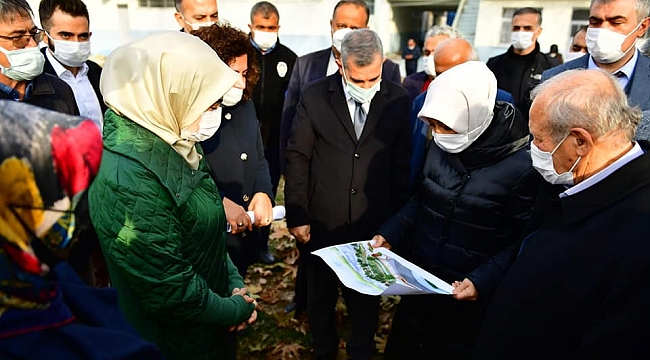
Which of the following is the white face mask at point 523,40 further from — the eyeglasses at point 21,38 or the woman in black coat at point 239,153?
the eyeglasses at point 21,38

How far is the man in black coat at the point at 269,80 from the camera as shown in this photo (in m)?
4.65

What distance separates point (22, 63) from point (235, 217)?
1.80 m

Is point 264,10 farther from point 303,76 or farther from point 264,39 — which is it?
point 303,76

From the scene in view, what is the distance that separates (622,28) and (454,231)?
227 centimetres

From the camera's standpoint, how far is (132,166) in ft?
4.95

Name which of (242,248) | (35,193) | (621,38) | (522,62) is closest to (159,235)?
(35,193)

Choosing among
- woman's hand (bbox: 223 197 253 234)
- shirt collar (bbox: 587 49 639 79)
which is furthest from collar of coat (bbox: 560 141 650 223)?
shirt collar (bbox: 587 49 639 79)

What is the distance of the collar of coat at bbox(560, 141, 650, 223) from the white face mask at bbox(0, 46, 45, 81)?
3238 mm

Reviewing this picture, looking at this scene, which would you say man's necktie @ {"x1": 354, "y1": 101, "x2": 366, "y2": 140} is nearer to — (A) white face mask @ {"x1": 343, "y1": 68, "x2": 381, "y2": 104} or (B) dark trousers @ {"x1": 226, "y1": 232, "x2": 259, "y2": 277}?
(A) white face mask @ {"x1": 343, "y1": 68, "x2": 381, "y2": 104}

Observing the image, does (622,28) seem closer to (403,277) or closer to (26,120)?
(403,277)

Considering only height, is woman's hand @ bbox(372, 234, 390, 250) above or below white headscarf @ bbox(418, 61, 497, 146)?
below

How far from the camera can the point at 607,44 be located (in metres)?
3.14

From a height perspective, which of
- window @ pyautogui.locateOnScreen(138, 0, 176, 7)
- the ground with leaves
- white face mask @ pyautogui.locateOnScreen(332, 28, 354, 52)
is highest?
window @ pyautogui.locateOnScreen(138, 0, 176, 7)

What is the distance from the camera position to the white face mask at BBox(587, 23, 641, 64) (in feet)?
10.3
